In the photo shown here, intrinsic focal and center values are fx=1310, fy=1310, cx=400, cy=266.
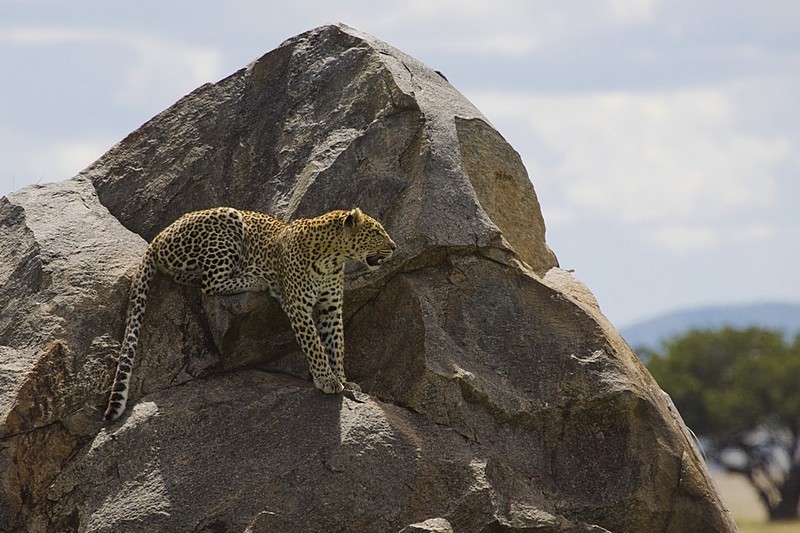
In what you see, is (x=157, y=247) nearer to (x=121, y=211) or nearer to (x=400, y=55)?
(x=121, y=211)

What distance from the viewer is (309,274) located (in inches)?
461

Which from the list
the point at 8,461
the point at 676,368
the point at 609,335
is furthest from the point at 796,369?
the point at 8,461

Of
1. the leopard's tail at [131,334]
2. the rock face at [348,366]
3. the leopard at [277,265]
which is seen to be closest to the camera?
the rock face at [348,366]

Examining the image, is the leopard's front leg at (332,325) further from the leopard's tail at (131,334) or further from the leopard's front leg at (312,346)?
the leopard's tail at (131,334)

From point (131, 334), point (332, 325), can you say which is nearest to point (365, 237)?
point (332, 325)

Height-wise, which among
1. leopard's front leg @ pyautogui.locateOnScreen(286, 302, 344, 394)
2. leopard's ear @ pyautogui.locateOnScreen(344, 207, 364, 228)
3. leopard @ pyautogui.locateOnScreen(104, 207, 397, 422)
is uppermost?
leopard's ear @ pyautogui.locateOnScreen(344, 207, 364, 228)

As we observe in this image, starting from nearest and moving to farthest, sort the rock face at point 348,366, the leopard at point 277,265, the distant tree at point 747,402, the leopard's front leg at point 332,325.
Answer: the rock face at point 348,366
the leopard at point 277,265
the leopard's front leg at point 332,325
the distant tree at point 747,402

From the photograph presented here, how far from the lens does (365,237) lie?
11523 mm

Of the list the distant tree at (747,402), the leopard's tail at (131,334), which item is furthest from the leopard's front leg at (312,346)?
the distant tree at (747,402)

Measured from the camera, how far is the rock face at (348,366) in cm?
1088

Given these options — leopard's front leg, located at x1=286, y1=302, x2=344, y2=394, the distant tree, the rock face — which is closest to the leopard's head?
the rock face

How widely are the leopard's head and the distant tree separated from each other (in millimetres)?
36116

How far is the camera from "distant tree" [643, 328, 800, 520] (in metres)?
45.9

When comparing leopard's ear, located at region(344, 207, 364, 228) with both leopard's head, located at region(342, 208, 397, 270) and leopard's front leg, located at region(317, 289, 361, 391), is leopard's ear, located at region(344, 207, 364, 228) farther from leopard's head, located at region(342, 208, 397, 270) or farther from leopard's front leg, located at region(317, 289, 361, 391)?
leopard's front leg, located at region(317, 289, 361, 391)
